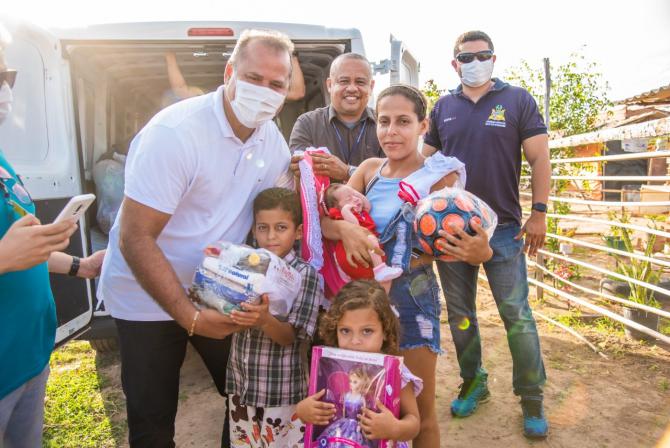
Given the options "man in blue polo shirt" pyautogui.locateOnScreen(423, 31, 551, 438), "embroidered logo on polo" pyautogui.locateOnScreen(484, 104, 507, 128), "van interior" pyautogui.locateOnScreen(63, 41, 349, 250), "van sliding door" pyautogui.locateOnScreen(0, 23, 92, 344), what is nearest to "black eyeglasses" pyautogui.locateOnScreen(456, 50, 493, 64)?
"man in blue polo shirt" pyautogui.locateOnScreen(423, 31, 551, 438)

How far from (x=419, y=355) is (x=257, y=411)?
0.81 meters

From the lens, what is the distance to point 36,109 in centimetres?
296

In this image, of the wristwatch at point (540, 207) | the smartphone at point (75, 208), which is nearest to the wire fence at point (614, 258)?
the wristwatch at point (540, 207)

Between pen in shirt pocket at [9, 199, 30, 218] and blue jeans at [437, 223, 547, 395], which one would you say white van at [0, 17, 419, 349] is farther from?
blue jeans at [437, 223, 547, 395]

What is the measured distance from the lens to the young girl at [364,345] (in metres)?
1.73

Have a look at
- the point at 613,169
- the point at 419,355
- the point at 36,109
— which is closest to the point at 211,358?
the point at 419,355

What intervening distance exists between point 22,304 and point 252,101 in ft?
3.78

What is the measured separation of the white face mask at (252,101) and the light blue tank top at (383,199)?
608mm

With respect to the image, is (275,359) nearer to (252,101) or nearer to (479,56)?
(252,101)

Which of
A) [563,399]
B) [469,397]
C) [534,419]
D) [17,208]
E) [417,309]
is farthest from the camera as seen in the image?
[563,399]

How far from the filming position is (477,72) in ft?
10.4

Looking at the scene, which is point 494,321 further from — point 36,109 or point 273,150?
point 36,109

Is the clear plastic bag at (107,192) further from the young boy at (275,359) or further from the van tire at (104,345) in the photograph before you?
the young boy at (275,359)

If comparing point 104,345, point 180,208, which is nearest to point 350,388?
point 180,208
